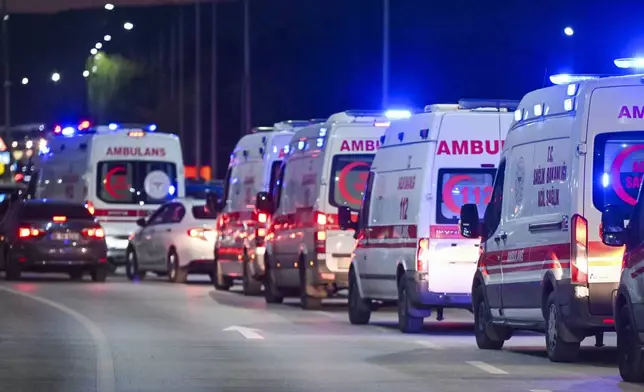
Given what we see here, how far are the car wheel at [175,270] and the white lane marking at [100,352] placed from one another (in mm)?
6411

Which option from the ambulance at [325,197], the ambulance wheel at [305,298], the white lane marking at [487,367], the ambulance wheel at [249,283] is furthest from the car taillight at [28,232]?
the white lane marking at [487,367]

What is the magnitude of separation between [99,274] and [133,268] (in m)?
1.49

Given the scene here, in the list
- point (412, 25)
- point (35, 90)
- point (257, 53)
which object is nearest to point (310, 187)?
point (412, 25)

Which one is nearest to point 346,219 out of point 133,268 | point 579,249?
point 579,249

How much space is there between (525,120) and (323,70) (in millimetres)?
46428

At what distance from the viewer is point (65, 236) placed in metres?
32.7

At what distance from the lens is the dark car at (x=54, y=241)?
32.6m

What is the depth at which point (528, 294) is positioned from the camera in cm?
1573

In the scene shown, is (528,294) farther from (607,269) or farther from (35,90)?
(35,90)

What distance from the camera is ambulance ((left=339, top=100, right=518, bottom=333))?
60.4 feet

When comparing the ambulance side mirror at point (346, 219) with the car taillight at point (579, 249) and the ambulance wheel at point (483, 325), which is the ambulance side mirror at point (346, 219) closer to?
the ambulance wheel at point (483, 325)

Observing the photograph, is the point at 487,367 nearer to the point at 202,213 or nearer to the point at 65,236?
the point at 202,213

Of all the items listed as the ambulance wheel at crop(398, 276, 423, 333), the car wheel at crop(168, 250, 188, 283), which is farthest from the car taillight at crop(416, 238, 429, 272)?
the car wheel at crop(168, 250, 188, 283)

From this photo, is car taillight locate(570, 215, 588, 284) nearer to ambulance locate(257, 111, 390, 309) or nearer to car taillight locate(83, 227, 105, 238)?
ambulance locate(257, 111, 390, 309)
